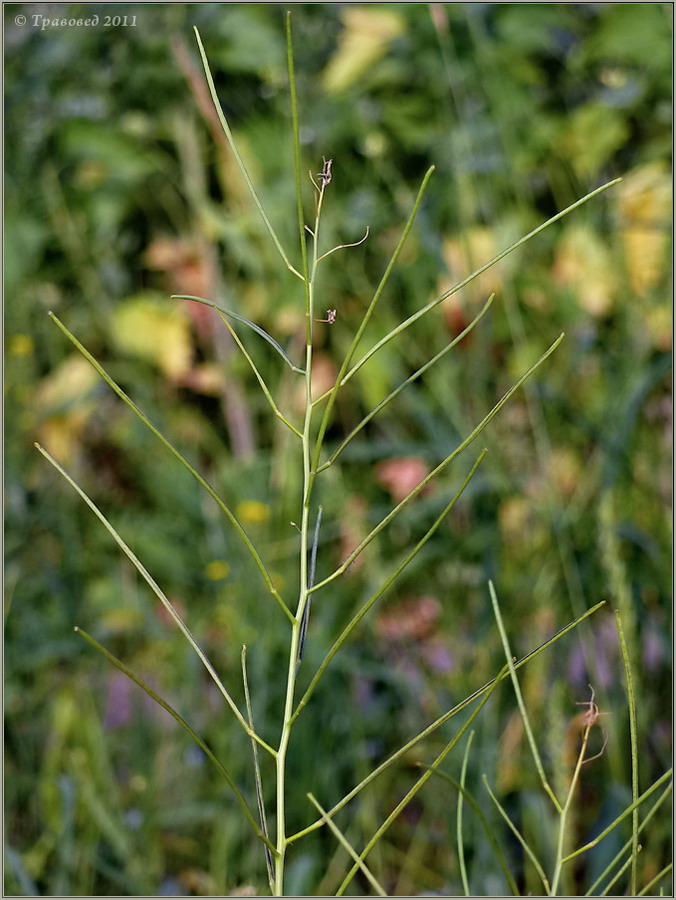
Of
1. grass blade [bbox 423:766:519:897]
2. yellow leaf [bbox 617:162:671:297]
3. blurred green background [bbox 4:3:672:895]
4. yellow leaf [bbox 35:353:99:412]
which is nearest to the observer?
grass blade [bbox 423:766:519:897]

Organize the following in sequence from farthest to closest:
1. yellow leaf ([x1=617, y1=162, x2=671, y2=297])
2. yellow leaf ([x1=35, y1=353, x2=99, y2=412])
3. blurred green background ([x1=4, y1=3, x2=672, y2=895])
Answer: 1. yellow leaf ([x1=35, y1=353, x2=99, y2=412])
2. yellow leaf ([x1=617, y1=162, x2=671, y2=297])
3. blurred green background ([x1=4, y1=3, x2=672, y2=895])

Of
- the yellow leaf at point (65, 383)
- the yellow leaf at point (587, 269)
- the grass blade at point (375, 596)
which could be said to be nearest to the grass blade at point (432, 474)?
the grass blade at point (375, 596)

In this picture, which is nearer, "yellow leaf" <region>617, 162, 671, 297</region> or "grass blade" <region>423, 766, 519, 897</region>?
"grass blade" <region>423, 766, 519, 897</region>

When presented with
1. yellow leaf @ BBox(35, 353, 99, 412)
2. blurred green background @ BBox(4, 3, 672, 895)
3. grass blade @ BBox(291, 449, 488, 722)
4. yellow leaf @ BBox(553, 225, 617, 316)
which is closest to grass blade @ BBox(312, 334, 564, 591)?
grass blade @ BBox(291, 449, 488, 722)

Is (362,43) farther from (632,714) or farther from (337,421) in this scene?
(632,714)

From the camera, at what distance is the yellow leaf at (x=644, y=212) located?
115 cm

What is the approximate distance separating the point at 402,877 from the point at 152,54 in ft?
3.44

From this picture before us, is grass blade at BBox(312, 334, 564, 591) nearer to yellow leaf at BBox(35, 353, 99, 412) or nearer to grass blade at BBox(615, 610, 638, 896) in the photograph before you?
grass blade at BBox(615, 610, 638, 896)

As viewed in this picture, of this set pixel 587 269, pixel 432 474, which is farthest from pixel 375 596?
pixel 587 269

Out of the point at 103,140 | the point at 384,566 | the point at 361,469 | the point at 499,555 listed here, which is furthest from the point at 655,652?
the point at 103,140

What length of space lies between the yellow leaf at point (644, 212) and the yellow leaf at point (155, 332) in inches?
23.6

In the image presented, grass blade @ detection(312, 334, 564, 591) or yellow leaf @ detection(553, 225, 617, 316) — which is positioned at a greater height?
grass blade @ detection(312, 334, 564, 591)

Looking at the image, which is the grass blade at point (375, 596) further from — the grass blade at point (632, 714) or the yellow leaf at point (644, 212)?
the yellow leaf at point (644, 212)

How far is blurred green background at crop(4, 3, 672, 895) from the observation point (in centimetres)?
80
